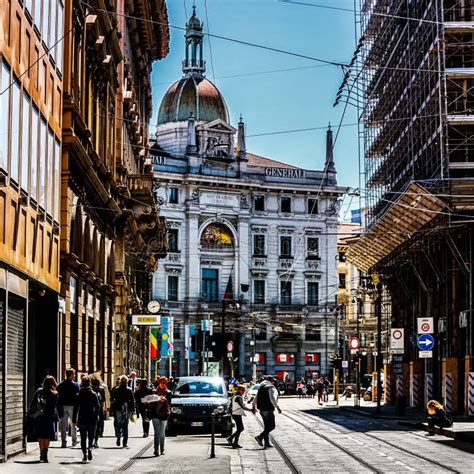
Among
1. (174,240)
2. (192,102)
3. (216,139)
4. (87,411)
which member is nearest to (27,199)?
(87,411)

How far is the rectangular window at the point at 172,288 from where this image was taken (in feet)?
350

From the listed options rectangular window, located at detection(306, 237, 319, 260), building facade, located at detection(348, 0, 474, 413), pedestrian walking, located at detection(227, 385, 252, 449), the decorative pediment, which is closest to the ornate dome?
the decorative pediment

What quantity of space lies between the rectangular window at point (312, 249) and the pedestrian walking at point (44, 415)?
9117cm

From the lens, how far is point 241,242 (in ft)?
360

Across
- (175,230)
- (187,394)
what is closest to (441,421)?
(187,394)

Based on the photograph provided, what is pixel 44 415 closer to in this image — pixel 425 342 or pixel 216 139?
pixel 425 342

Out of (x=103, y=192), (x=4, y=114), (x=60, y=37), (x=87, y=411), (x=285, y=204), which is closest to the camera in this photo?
(x=4, y=114)

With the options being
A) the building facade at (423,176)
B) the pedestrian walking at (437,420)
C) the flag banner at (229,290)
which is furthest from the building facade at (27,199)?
the flag banner at (229,290)

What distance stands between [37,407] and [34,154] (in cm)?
569

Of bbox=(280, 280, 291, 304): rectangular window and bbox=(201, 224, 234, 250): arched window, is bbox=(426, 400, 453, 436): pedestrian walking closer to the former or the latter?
bbox=(201, 224, 234, 250): arched window

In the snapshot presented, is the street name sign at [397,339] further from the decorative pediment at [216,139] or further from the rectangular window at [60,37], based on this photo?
the decorative pediment at [216,139]

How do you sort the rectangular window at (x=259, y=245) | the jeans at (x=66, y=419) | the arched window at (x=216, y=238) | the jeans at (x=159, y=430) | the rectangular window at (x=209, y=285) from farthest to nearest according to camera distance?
the rectangular window at (x=259, y=245) < the arched window at (x=216, y=238) < the rectangular window at (x=209, y=285) < the jeans at (x=66, y=419) < the jeans at (x=159, y=430)

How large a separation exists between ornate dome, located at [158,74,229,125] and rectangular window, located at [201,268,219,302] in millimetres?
14342

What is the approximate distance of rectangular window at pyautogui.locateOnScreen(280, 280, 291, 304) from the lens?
111438mm
